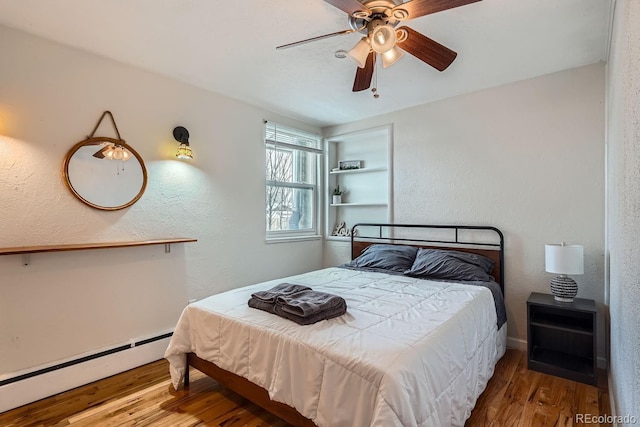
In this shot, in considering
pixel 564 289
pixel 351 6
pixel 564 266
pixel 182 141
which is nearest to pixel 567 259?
pixel 564 266

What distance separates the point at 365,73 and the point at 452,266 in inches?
74.5

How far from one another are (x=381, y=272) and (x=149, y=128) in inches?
101

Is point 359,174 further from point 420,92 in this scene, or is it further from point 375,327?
point 375,327

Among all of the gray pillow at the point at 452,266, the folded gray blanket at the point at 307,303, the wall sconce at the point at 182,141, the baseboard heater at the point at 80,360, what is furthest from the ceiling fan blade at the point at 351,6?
the baseboard heater at the point at 80,360

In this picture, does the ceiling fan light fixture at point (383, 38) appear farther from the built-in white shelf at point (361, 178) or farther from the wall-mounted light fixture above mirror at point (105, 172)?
the built-in white shelf at point (361, 178)

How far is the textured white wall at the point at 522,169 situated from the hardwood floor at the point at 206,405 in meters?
0.73

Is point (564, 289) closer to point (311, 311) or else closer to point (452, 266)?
point (452, 266)

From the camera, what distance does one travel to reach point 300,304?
1.92 metres

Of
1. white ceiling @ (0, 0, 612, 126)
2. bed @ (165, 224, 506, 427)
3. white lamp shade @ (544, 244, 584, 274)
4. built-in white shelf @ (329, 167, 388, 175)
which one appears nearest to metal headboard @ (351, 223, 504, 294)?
bed @ (165, 224, 506, 427)

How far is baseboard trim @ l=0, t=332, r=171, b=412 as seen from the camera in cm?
215

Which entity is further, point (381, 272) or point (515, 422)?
point (381, 272)

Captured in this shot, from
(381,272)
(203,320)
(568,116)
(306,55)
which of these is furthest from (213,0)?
(568,116)

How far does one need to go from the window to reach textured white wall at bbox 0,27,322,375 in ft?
1.17

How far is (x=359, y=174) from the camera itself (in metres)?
4.47
